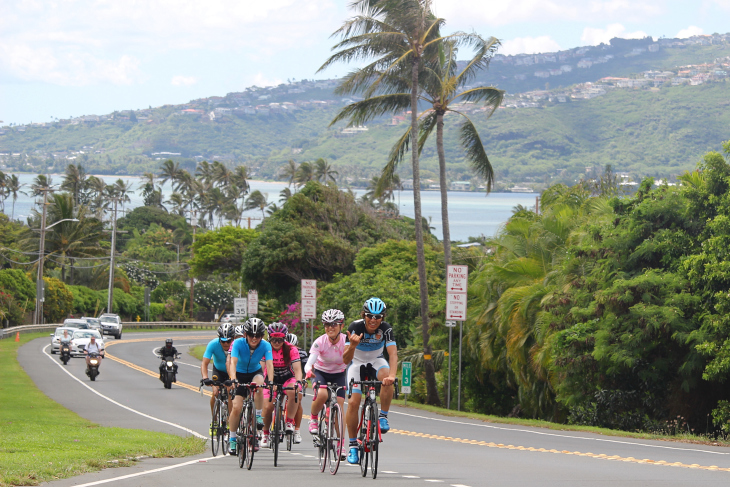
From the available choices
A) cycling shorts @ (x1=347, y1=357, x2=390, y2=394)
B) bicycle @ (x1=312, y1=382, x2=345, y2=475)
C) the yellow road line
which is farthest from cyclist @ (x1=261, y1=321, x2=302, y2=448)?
the yellow road line

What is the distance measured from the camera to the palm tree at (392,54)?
2762cm

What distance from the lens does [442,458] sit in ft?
44.3

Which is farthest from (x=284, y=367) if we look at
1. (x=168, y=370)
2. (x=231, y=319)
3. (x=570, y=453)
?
(x=231, y=319)

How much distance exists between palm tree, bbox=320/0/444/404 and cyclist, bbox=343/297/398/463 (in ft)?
58.9

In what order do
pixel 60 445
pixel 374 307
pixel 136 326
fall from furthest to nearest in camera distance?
pixel 136 326 → pixel 60 445 → pixel 374 307

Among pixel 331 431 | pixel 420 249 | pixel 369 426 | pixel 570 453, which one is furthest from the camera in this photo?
pixel 420 249

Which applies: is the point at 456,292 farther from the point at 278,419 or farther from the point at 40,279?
the point at 40,279

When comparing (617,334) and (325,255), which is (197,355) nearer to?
(325,255)

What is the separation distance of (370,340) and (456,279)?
55.4 feet

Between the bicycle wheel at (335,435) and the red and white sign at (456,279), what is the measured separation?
53.1ft

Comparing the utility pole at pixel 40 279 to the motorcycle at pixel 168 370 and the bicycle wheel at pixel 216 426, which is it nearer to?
the motorcycle at pixel 168 370

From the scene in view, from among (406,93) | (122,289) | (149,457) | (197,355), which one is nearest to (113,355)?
(197,355)

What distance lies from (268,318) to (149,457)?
40.1 metres

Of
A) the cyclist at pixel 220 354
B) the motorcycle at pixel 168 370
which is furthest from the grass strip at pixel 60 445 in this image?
the motorcycle at pixel 168 370
